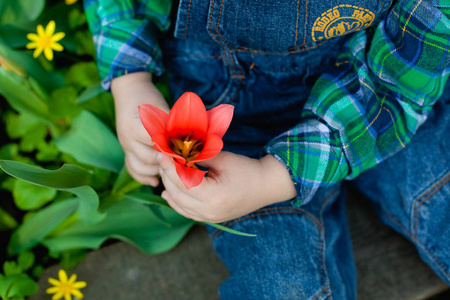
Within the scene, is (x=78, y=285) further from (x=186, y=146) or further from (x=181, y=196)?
(x=186, y=146)

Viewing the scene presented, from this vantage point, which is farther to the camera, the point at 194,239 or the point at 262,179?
the point at 194,239

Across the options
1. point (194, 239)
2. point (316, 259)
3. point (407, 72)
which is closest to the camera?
point (407, 72)

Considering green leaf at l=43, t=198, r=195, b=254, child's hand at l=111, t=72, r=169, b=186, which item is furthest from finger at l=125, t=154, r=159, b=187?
green leaf at l=43, t=198, r=195, b=254

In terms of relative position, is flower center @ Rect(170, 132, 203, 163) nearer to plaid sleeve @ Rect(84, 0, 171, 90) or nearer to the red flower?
the red flower

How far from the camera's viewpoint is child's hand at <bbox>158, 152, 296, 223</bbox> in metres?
0.70

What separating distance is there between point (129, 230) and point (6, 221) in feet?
1.15

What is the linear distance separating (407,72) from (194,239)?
67 cm

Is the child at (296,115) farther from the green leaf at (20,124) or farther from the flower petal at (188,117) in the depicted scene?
the green leaf at (20,124)

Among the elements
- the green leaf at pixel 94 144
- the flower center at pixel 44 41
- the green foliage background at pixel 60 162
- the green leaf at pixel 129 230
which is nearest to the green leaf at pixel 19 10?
the green foliage background at pixel 60 162

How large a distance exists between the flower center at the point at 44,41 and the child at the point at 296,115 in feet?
0.42

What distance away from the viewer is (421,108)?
2.55 feet

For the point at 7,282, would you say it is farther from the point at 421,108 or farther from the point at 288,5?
the point at 421,108

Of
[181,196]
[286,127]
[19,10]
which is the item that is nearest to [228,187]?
[181,196]

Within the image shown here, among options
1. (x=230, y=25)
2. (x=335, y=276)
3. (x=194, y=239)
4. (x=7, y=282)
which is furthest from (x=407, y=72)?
(x=7, y=282)
